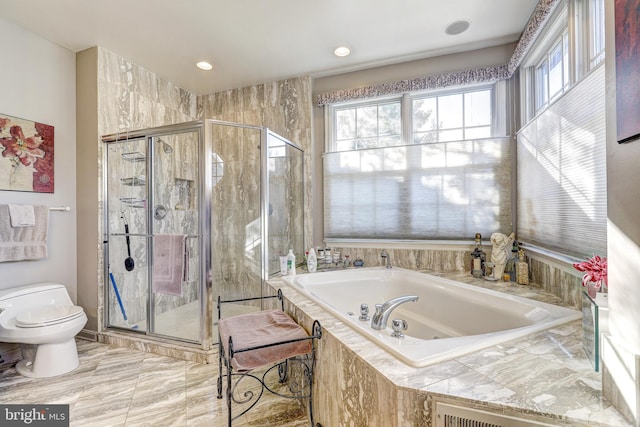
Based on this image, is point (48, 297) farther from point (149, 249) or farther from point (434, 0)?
point (434, 0)

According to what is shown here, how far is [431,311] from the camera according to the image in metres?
2.13

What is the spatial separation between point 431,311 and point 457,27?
7.26 feet

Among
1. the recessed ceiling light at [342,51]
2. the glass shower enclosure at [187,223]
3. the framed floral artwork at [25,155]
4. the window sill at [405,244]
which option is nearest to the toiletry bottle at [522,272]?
the window sill at [405,244]

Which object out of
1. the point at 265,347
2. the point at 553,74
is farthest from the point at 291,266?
the point at 553,74

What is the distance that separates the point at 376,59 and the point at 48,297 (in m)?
3.40

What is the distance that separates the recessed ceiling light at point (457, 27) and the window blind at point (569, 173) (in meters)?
0.91

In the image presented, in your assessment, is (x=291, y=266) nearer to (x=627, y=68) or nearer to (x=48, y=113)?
Answer: (x=627, y=68)

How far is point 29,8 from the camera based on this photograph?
2004 millimetres

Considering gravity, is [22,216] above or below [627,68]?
below

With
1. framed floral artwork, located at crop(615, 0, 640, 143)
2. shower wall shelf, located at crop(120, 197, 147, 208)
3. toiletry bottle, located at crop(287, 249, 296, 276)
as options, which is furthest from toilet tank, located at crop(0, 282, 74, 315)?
framed floral artwork, located at crop(615, 0, 640, 143)

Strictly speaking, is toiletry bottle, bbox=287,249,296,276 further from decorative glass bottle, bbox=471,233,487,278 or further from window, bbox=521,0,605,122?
window, bbox=521,0,605,122

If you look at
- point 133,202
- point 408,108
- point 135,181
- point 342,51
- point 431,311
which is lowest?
point 431,311

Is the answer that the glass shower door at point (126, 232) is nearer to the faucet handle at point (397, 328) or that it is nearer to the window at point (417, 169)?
the window at point (417, 169)

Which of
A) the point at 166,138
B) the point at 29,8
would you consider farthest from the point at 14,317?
the point at 29,8
